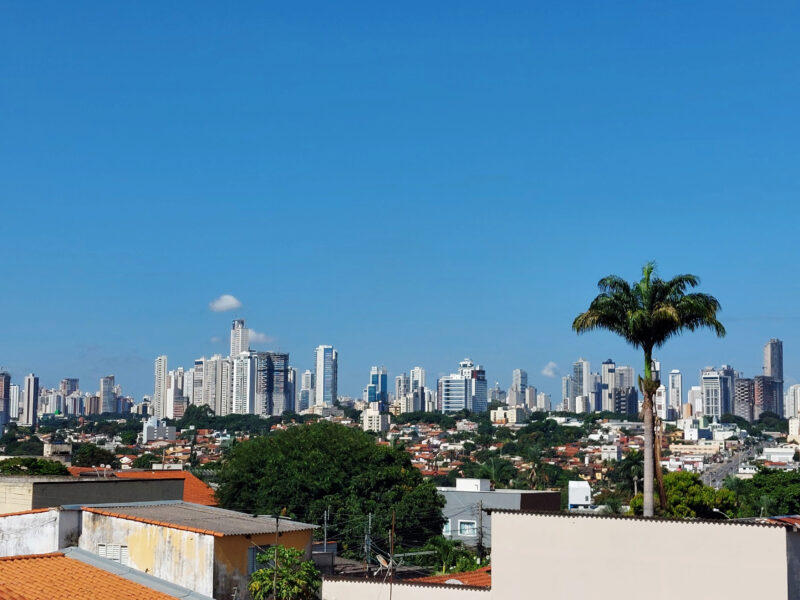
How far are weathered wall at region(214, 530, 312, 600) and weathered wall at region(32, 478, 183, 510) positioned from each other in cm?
567

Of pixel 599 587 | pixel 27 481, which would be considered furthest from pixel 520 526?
pixel 27 481

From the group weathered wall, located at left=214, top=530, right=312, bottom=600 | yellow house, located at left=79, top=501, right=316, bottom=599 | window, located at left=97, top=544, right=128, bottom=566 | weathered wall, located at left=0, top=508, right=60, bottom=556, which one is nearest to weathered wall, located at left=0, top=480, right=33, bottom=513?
weathered wall, located at left=0, top=508, right=60, bottom=556

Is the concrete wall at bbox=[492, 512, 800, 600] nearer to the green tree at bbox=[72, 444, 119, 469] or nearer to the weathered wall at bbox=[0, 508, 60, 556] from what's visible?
the weathered wall at bbox=[0, 508, 60, 556]

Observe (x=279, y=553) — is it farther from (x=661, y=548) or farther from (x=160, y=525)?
(x=661, y=548)

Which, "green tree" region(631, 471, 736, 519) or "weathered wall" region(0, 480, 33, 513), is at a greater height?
"weathered wall" region(0, 480, 33, 513)

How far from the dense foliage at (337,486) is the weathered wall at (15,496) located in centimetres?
2181

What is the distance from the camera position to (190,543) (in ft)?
60.6

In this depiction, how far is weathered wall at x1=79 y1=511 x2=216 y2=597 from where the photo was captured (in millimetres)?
18266

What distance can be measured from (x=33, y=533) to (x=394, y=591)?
807cm

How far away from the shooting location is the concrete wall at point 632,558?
13148 millimetres

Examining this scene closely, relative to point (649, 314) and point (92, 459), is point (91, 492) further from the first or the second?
point (92, 459)

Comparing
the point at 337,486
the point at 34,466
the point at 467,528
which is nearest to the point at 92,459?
the point at 34,466

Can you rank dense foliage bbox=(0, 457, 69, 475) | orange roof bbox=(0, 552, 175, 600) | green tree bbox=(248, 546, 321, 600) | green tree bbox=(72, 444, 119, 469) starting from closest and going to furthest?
orange roof bbox=(0, 552, 175, 600), green tree bbox=(248, 546, 321, 600), dense foliage bbox=(0, 457, 69, 475), green tree bbox=(72, 444, 119, 469)

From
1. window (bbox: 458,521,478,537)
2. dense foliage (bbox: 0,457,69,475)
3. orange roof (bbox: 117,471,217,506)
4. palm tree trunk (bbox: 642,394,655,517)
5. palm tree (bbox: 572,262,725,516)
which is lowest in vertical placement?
window (bbox: 458,521,478,537)
